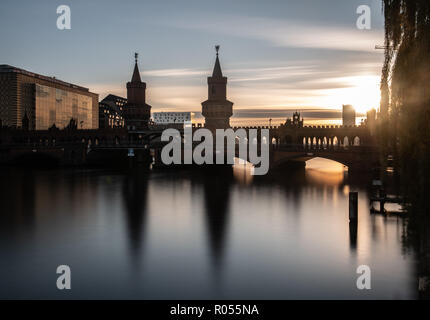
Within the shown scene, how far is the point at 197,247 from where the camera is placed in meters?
22.8

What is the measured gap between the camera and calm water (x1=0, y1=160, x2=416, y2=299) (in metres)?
16.4

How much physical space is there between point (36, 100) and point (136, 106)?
40555 millimetres

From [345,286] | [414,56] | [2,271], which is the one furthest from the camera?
[2,271]

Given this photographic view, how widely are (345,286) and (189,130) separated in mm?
74226

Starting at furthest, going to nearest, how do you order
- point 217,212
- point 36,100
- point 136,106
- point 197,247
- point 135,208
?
point 36,100, point 136,106, point 135,208, point 217,212, point 197,247

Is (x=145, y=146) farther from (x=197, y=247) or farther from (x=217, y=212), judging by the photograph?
(x=197, y=247)

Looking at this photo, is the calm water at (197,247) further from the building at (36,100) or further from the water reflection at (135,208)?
the building at (36,100)

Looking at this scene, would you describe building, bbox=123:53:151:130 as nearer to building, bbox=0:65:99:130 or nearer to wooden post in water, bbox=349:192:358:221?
building, bbox=0:65:99:130

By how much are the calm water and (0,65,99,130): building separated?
313ft

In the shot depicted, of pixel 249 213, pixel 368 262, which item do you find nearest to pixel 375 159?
pixel 249 213

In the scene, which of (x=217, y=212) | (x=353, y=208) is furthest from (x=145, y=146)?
(x=353, y=208)

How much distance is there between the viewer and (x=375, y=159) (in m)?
56.0

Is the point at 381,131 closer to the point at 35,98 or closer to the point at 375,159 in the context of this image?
the point at 375,159
